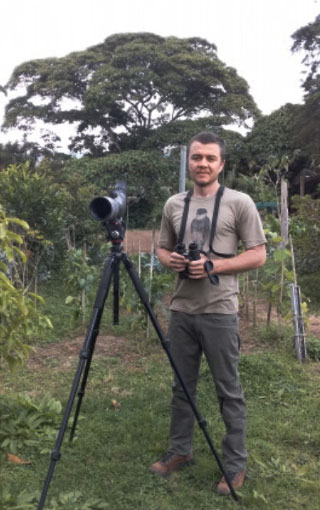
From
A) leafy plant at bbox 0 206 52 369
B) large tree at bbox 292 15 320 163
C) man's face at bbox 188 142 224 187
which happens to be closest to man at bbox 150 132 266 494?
man's face at bbox 188 142 224 187

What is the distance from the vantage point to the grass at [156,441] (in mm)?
2453

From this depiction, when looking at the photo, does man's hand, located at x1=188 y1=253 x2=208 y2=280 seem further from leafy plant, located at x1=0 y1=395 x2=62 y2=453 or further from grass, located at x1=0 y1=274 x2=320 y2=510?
leafy plant, located at x1=0 y1=395 x2=62 y2=453

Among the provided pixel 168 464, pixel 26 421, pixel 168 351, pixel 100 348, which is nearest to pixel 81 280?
pixel 100 348

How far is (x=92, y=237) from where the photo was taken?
8.68 m

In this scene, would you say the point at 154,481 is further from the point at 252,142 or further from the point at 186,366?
the point at 252,142

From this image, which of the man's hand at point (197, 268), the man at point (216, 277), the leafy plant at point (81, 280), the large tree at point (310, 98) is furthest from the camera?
the large tree at point (310, 98)

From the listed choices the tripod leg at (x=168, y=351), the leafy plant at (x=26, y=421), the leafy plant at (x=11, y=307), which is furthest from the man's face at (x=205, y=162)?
the leafy plant at (x=26, y=421)

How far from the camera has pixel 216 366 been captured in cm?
238

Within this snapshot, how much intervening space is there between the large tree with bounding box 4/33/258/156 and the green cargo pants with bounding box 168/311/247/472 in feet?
57.6

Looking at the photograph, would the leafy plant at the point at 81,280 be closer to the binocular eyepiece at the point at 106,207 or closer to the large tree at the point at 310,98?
the binocular eyepiece at the point at 106,207

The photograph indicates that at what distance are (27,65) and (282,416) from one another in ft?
67.5

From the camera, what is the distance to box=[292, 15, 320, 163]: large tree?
1435 centimetres

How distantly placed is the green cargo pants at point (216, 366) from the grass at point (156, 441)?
25 centimetres

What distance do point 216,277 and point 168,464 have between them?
1068 millimetres
